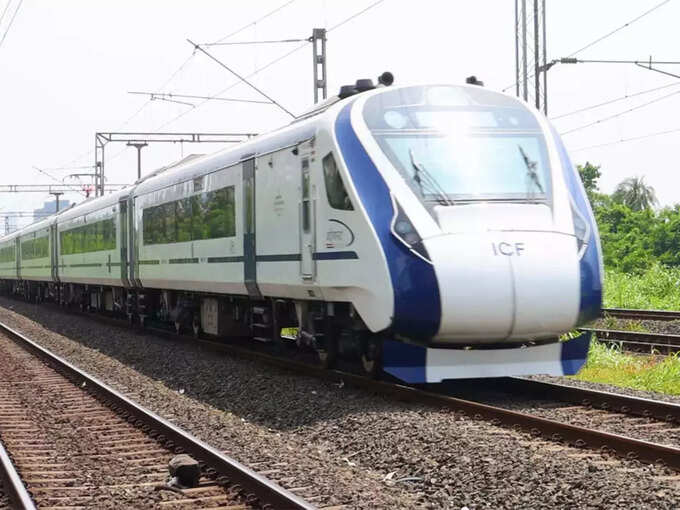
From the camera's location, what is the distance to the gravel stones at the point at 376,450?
18.5 ft

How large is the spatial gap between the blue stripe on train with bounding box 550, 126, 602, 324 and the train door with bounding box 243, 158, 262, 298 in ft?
13.8

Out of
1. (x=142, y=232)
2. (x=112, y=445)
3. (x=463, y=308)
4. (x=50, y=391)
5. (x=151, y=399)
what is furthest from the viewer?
(x=142, y=232)

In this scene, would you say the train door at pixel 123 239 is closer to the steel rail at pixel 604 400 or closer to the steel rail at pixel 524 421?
the steel rail at pixel 524 421

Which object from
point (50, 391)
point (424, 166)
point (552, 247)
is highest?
point (424, 166)

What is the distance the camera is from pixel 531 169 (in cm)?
947

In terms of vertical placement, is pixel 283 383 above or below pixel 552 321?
below

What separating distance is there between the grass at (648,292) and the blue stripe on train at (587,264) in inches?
572

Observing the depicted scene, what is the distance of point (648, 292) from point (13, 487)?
22384 millimetres

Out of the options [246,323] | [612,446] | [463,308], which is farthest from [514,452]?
[246,323]

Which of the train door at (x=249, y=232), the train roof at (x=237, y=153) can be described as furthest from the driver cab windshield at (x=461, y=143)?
the train door at (x=249, y=232)

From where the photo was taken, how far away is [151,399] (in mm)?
10492

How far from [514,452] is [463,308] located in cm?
223

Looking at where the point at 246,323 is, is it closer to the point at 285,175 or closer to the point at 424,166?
the point at 285,175

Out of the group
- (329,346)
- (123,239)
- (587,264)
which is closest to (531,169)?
(587,264)
